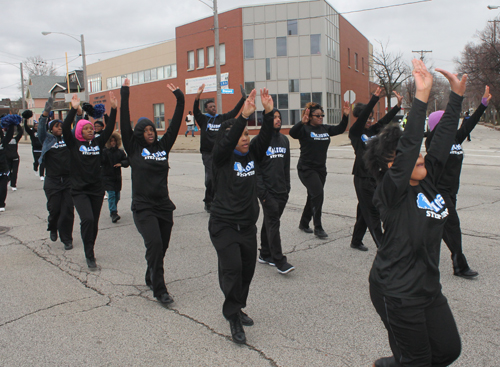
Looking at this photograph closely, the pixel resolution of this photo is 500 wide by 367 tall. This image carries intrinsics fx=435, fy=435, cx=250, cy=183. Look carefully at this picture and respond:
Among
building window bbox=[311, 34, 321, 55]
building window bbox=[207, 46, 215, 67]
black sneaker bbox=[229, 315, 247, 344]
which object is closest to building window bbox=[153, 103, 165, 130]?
building window bbox=[207, 46, 215, 67]

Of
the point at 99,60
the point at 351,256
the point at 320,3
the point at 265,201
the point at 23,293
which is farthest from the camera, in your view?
the point at 99,60

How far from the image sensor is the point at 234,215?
11.5 feet

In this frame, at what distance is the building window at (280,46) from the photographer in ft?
117

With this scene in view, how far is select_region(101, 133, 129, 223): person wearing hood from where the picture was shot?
8125 millimetres

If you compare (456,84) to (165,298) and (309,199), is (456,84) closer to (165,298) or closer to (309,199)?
(165,298)

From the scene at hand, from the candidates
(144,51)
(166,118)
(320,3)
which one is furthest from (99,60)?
(320,3)

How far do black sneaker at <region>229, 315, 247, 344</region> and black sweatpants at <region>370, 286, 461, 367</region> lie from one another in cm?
141

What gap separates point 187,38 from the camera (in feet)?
132

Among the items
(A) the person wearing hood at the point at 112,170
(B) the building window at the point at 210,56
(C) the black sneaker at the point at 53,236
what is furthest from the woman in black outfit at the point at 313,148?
(B) the building window at the point at 210,56

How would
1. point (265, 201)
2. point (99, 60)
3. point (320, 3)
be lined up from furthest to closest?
point (99, 60)
point (320, 3)
point (265, 201)

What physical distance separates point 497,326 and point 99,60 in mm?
59106

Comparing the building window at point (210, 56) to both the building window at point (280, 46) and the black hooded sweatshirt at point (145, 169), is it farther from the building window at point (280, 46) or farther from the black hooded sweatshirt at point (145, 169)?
the black hooded sweatshirt at point (145, 169)

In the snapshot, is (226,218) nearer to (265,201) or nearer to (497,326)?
(265,201)

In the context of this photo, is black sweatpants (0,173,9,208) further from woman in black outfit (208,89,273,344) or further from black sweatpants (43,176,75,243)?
woman in black outfit (208,89,273,344)
